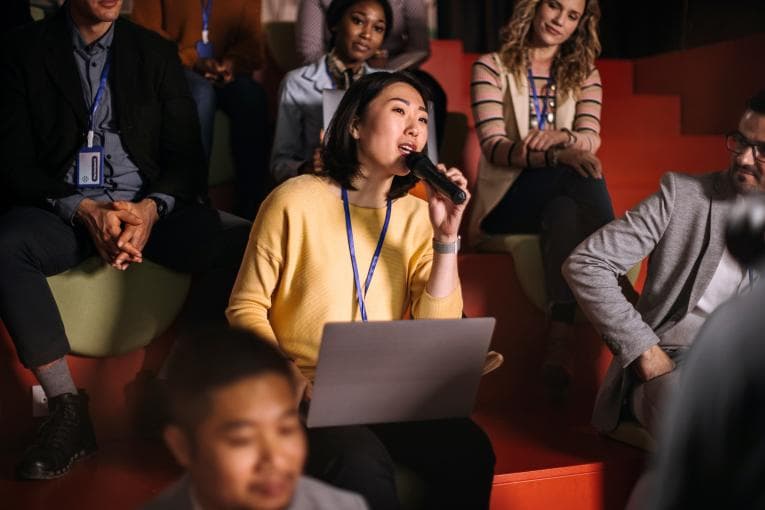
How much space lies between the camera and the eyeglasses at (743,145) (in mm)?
1720

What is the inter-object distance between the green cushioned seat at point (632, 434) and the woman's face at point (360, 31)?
1.29 m

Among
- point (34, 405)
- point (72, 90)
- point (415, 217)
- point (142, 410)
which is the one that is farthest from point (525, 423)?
point (72, 90)

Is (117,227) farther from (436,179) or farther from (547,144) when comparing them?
(547,144)

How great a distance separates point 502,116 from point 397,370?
4.70 ft

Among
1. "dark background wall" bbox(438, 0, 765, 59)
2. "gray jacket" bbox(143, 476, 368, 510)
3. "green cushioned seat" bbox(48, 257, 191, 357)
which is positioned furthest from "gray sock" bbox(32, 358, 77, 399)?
"dark background wall" bbox(438, 0, 765, 59)

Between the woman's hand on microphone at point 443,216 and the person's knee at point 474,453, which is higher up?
the woman's hand on microphone at point 443,216

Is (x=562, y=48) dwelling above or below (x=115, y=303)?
above

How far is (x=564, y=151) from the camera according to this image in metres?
2.37

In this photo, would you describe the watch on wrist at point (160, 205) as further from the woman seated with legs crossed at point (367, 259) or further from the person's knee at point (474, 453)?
the person's knee at point (474, 453)

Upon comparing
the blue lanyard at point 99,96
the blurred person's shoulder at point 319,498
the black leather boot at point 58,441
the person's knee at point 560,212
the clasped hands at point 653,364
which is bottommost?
the black leather boot at point 58,441

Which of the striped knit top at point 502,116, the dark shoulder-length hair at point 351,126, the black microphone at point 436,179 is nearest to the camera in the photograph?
the black microphone at point 436,179

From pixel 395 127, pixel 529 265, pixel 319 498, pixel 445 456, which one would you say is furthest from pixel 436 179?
pixel 529 265

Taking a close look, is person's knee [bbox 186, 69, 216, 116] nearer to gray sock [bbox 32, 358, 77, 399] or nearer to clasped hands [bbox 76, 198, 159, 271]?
clasped hands [bbox 76, 198, 159, 271]

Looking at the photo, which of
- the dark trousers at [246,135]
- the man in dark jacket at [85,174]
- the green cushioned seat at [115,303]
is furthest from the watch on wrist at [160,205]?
the dark trousers at [246,135]
